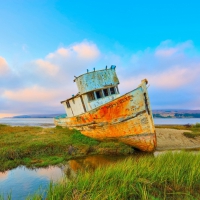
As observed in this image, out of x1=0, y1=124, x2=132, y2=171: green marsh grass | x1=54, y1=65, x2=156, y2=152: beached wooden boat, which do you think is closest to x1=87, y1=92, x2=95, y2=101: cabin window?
x1=54, y1=65, x2=156, y2=152: beached wooden boat

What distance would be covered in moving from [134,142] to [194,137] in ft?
27.2

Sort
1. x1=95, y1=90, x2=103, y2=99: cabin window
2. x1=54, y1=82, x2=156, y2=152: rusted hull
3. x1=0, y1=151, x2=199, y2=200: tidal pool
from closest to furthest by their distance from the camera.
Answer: x1=0, y1=151, x2=199, y2=200: tidal pool < x1=54, y1=82, x2=156, y2=152: rusted hull < x1=95, y1=90, x2=103, y2=99: cabin window

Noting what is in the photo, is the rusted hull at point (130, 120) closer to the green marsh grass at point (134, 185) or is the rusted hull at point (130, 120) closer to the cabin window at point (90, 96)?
the cabin window at point (90, 96)

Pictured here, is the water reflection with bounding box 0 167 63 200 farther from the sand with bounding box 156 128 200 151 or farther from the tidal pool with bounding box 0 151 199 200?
the sand with bounding box 156 128 200 151

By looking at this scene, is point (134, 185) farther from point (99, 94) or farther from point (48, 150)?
point (99, 94)

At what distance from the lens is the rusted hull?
10.8m

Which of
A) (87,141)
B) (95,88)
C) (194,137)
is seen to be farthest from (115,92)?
(194,137)

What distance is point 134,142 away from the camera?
36.9 feet

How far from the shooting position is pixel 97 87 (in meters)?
13.6

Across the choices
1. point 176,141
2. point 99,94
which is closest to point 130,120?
point 99,94

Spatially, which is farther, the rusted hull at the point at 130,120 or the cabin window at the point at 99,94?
the cabin window at the point at 99,94

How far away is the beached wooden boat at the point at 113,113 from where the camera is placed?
10836 mm

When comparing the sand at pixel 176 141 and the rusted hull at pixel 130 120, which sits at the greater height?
the rusted hull at pixel 130 120

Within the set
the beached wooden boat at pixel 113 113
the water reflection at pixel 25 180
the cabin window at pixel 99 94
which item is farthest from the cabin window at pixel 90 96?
the water reflection at pixel 25 180
